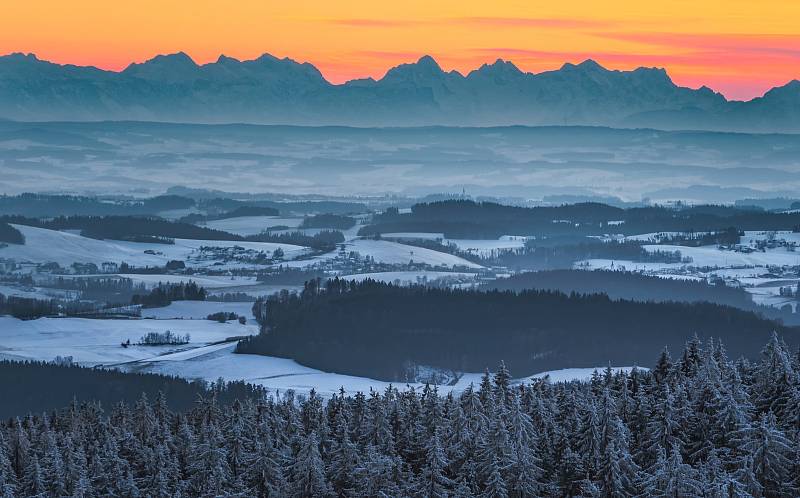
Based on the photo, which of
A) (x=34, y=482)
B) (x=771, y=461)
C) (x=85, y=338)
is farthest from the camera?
(x=85, y=338)

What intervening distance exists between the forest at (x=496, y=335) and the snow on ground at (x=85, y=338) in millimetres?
8491

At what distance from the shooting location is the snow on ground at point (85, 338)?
573 ft

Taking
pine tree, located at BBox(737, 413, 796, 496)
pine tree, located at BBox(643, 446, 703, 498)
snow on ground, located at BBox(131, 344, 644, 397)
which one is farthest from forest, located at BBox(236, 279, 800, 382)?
pine tree, located at BBox(643, 446, 703, 498)

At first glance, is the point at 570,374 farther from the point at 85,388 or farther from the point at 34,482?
the point at 34,482

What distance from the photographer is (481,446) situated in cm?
8869

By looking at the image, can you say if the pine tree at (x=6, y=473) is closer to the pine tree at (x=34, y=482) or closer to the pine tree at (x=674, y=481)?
the pine tree at (x=34, y=482)

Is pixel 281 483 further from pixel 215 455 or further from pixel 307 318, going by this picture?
pixel 307 318

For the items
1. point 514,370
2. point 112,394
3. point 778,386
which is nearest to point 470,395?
point 778,386

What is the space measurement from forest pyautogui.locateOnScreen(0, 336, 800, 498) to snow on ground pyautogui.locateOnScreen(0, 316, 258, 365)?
63305 millimetres

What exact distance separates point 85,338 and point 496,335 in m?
45.5

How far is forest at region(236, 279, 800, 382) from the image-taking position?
17712 cm

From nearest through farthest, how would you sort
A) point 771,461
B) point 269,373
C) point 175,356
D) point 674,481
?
point 674,481
point 771,461
point 269,373
point 175,356

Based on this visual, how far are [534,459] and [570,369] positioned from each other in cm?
8696

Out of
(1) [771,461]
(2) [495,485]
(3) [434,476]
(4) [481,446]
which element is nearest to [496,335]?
(4) [481,446]
